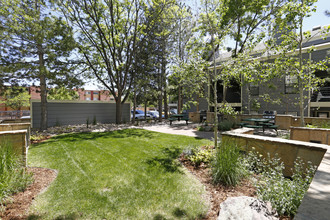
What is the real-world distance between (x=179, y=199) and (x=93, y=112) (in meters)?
14.8

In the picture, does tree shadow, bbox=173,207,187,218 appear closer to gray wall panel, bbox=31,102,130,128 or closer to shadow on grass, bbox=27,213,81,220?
shadow on grass, bbox=27,213,81,220

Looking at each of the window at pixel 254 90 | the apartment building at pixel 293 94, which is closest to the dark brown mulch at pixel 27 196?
the apartment building at pixel 293 94

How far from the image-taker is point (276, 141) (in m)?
3.84

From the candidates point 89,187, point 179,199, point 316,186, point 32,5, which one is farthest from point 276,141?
point 32,5

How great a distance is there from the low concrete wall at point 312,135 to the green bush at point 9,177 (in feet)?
27.4

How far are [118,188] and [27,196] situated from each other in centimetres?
172

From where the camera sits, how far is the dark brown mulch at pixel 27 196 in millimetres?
2567

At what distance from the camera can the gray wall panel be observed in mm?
12891

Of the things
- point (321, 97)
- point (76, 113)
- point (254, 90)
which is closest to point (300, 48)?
point (321, 97)

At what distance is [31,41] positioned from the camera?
10172 millimetres

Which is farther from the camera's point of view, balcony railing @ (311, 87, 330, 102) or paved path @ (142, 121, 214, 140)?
balcony railing @ (311, 87, 330, 102)

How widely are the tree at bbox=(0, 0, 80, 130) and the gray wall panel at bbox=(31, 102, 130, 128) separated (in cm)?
221

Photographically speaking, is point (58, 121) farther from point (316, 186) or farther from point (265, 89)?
point (265, 89)

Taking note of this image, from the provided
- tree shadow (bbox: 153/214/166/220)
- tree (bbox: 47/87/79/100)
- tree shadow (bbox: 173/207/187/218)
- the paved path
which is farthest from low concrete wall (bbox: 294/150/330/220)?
tree (bbox: 47/87/79/100)
